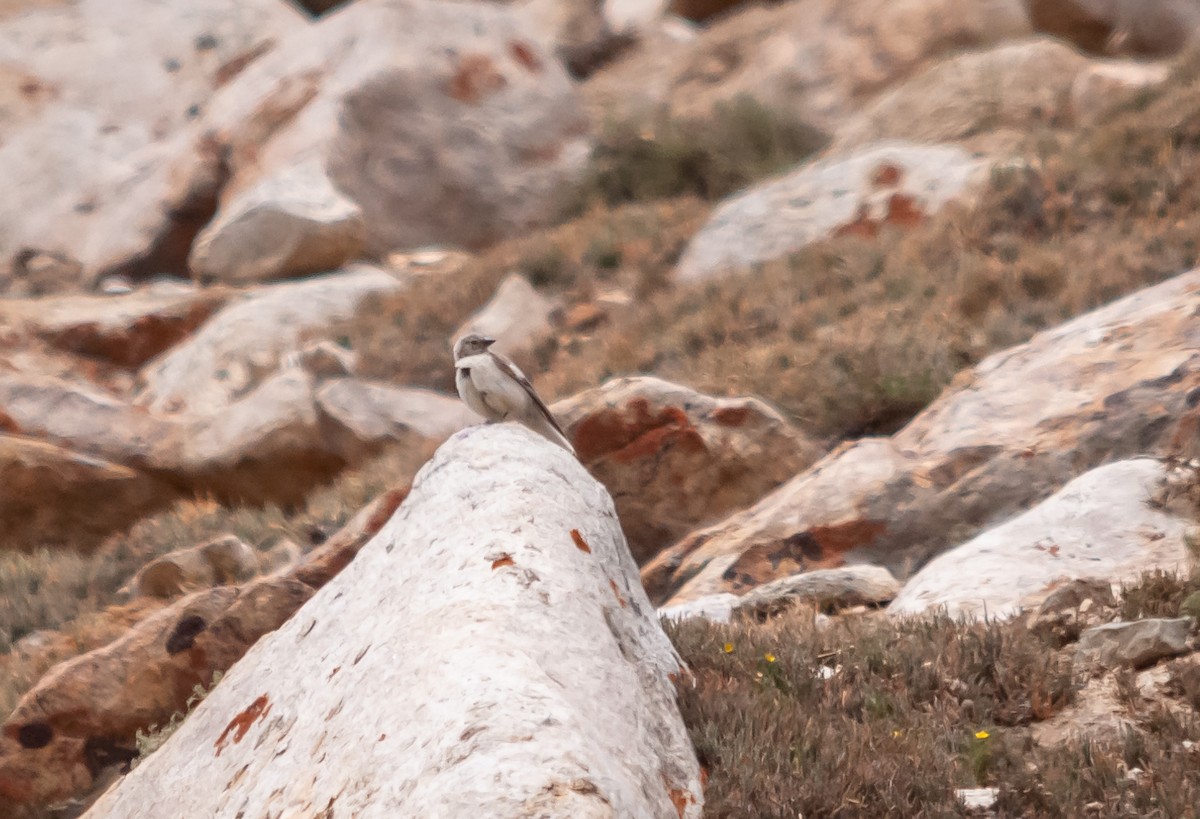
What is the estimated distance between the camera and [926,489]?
26.6 ft

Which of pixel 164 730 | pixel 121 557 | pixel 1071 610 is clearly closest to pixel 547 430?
pixel 164 730

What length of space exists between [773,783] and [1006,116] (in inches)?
543

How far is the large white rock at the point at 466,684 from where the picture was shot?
3.48m

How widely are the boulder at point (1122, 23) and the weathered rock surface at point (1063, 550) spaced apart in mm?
13893

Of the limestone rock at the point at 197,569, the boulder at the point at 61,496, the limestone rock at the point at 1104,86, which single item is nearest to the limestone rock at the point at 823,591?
the limestone rock at the point at 197,569

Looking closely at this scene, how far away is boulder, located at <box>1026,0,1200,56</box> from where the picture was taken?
19.2m

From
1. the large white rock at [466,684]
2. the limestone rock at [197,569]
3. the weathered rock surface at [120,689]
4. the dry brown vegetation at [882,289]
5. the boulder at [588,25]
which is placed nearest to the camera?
the large white rock at [466,684]

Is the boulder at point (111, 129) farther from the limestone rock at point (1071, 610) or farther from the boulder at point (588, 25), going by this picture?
the limestone rock at point (1071, 610)

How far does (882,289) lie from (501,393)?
6.80m

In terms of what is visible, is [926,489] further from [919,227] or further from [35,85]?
[35,85]

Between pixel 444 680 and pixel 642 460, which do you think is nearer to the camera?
pixel 444 680

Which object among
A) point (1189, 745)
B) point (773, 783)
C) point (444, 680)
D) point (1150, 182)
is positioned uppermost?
point (444, 680)

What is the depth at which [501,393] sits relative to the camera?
6.38 metres

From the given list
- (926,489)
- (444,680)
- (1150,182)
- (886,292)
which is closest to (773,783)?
(444,680)
